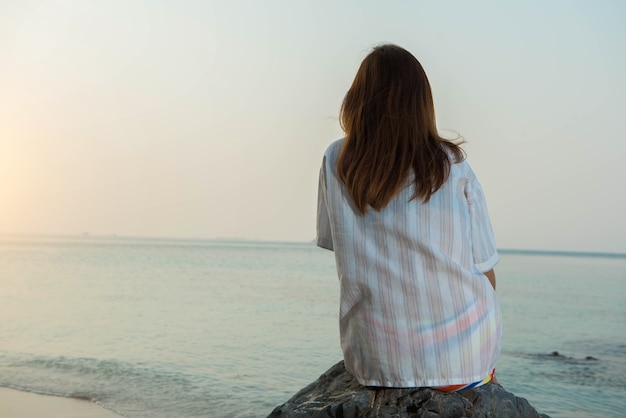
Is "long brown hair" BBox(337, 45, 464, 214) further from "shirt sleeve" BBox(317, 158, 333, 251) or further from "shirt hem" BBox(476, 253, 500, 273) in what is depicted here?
"shirt hem" BBox(476, 253, 500, 273)

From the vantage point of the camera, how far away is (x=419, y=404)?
2117 millimetres

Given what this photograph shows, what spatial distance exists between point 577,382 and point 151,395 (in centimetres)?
504

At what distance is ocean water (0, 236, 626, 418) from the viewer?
6965mm

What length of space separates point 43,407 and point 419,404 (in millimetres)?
4715

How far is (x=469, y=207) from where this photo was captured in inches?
84.0

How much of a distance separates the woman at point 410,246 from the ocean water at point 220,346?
172 inches

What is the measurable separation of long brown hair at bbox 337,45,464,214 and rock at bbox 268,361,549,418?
23.6 inches

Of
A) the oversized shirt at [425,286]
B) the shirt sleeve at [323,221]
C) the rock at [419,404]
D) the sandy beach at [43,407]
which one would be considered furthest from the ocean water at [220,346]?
the oversized shirt at [425,286]

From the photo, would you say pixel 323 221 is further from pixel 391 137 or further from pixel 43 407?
pixel 43 407

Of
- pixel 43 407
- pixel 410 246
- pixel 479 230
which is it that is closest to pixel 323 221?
pixel 410 246

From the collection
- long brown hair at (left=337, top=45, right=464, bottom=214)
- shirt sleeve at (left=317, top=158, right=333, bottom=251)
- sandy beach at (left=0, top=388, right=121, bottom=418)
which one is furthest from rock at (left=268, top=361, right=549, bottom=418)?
sandy beach at (left=0, top=388, right=121, bottom=418)

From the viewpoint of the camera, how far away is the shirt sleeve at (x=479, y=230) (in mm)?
2129

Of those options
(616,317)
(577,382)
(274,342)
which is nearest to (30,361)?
(274,342)

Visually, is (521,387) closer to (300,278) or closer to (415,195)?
(415,195)
